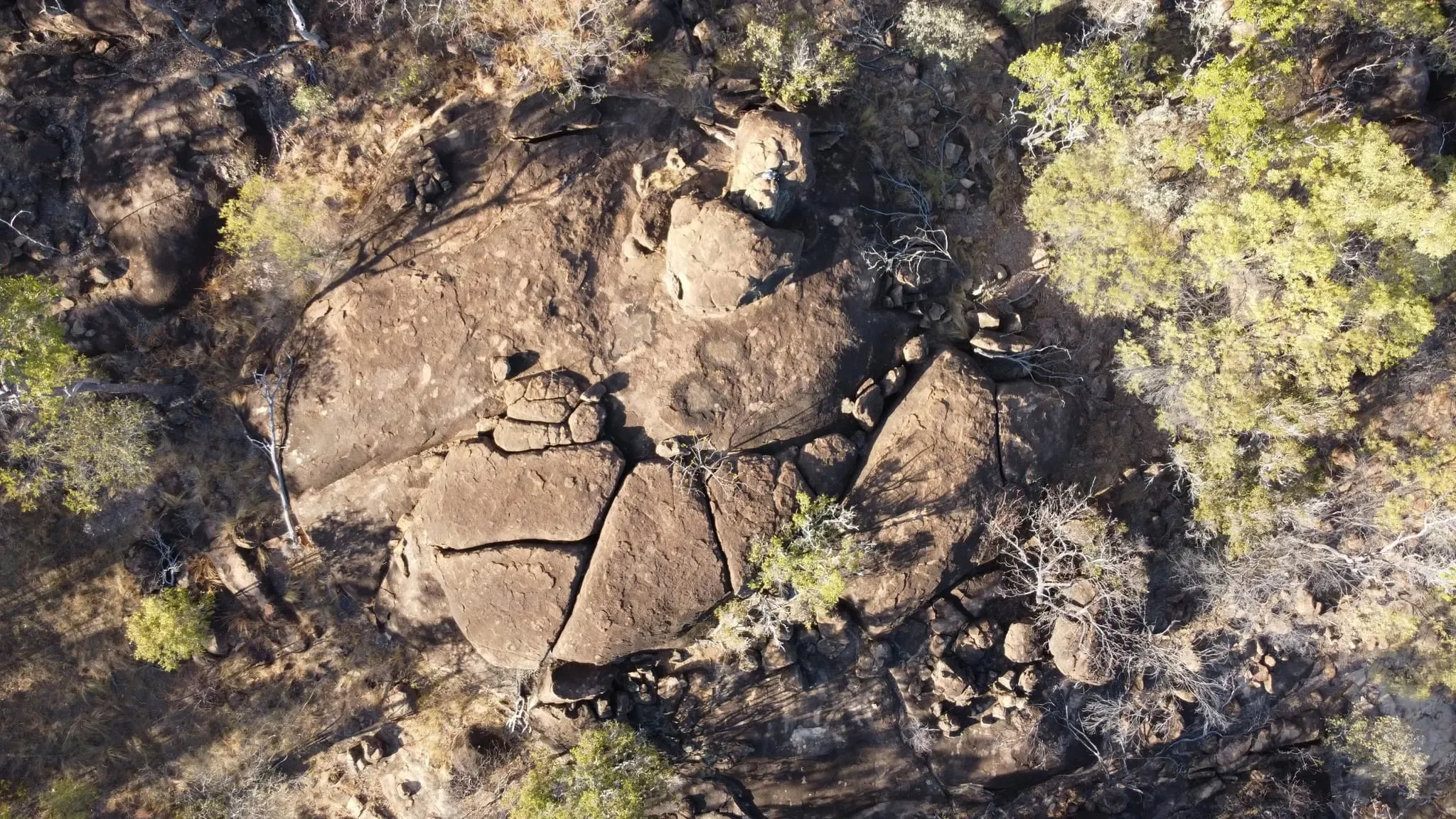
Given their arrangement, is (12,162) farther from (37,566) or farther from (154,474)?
(37,566)

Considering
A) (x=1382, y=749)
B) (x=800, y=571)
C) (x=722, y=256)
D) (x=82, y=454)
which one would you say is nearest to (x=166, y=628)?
(x=82, y=454)

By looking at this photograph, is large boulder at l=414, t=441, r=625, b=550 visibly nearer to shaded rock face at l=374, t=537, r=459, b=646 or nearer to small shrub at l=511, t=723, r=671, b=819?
shaded rock face at l=374, t=537, r=459, b=646

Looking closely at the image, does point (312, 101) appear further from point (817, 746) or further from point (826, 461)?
point (817, 746)

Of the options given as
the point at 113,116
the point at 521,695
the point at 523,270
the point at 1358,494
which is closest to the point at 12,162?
the point at 113,116

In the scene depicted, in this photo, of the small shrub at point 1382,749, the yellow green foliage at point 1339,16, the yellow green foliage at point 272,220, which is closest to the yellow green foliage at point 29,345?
the yellow green foliage at point 272,220

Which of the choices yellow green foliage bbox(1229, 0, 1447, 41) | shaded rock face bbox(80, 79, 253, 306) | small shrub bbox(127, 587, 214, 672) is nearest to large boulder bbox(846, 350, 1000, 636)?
yellow green foliage bbox(1229, 0, 1447, 41)
